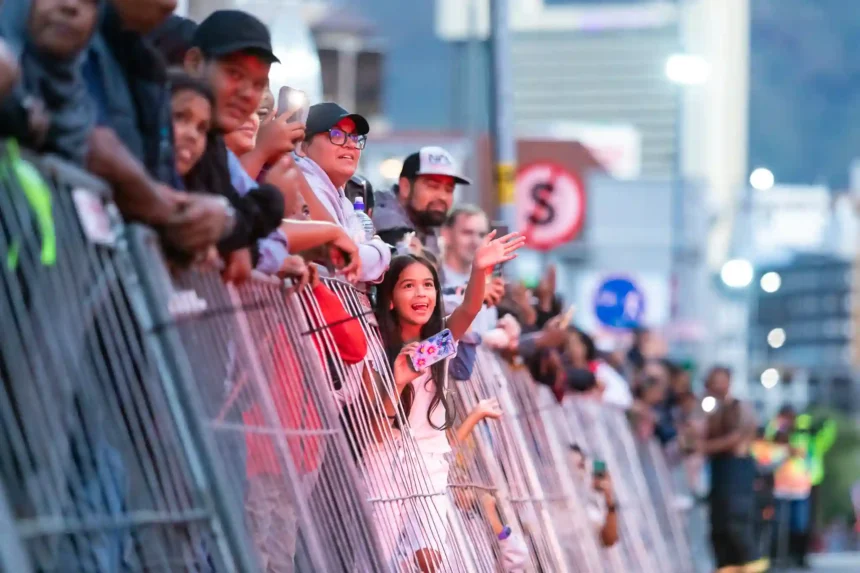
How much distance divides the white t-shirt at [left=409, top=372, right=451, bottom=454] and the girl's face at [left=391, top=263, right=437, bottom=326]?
0.75 ft

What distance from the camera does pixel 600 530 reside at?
13695mm

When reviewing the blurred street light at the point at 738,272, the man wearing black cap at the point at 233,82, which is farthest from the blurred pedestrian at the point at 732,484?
the blurred street light at the point at 738,272

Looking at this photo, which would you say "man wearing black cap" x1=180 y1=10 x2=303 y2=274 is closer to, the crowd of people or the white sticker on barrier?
the crowd of people

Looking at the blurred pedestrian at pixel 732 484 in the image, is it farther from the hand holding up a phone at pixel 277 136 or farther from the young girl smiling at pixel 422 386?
the hand holding up a phone at pixel 277 136

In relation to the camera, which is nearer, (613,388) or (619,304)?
(613,388)

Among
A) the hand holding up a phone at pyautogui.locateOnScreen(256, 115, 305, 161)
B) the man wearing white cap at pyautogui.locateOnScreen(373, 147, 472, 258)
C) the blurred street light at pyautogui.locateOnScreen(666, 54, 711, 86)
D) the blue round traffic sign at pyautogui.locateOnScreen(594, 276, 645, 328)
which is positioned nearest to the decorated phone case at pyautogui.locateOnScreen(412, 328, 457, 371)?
the hand holding up a phone at pyautogui.locateOnScreen(256, 115, 305, 161)

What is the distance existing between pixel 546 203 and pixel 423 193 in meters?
10.7

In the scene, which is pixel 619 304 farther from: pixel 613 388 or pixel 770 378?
pixel 770 378

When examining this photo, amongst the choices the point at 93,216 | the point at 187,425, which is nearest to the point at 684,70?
the point at 187,425

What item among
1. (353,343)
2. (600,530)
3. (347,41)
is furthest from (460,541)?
(347,41)

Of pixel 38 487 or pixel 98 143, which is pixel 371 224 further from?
pixel 38 487

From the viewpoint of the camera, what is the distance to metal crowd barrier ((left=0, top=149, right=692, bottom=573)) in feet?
14.6

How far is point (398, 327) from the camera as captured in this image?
8.20 m

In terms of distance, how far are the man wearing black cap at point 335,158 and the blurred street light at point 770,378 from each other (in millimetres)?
113707
